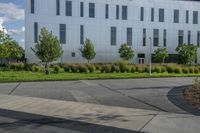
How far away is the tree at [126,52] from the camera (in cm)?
6629

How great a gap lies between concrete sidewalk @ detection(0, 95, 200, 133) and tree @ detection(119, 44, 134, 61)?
2126 inches

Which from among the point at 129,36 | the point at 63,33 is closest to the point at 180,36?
the point at 129,36

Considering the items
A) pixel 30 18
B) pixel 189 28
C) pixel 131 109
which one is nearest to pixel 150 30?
pixel 189 28

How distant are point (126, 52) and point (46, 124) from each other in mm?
57976

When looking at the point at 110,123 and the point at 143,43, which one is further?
the point at 143,43

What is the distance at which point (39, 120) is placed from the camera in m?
9.36

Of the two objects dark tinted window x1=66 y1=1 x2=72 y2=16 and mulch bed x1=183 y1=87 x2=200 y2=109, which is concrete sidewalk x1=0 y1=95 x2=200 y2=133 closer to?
mulch bed x1=183 y1=87 x2=200 y2=109

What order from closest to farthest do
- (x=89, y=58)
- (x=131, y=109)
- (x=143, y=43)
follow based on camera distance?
(x=131, y=109), (x=89, y=58), (x=143, y=43)

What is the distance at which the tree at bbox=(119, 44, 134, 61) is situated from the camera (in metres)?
66.3

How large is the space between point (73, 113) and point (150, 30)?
64836 mm

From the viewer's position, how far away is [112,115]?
396 inches

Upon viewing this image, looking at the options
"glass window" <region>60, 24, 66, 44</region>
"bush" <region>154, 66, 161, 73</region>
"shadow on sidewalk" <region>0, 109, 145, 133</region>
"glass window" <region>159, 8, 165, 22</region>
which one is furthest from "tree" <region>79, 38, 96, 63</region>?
"shadow on sidewalk" <region>0, 109, 145, 133</region>

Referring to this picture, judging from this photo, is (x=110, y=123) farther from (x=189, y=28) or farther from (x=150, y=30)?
(x=189, y=28)

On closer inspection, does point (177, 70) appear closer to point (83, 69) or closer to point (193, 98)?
point (83, 69)
